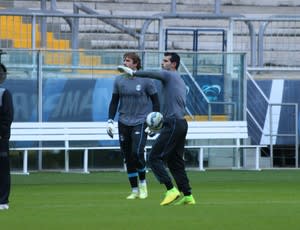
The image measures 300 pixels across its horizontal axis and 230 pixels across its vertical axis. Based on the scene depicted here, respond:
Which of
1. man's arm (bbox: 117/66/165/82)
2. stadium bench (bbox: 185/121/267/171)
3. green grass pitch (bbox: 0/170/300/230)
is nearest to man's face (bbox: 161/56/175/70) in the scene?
man's arm (bbox: 117/66/165/82)

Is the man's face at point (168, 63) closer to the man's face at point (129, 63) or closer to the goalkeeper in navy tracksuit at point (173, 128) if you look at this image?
the goalkeeper in navy tracksuit at point (173, 128)

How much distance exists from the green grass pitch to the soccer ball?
1.02 m

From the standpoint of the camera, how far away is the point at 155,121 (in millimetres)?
15352

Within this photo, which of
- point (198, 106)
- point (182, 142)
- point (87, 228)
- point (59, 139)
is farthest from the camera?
point (198, 106)

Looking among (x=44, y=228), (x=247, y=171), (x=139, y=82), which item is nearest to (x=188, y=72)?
(x=247, y=171)

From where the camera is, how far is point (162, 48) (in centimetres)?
2698

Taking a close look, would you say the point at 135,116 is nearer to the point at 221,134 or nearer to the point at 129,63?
the point at 129,63

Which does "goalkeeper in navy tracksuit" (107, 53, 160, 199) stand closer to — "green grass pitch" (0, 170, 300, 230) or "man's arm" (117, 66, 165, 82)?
"green grass pitch" (0, 170, 300, 230)

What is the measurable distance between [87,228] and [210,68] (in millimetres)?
15732

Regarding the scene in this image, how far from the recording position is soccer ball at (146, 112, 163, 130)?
15266mm

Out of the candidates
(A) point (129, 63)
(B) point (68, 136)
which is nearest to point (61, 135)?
(B) point (68, 136)

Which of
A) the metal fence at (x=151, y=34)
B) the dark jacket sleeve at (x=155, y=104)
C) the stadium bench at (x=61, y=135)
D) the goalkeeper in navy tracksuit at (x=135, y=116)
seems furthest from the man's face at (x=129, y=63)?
the metal fence at (x=151, y=34)

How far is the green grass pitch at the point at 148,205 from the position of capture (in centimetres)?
1181

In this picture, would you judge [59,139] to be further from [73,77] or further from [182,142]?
[182,142]
